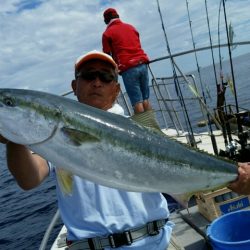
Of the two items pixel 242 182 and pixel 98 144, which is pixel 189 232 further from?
pixel 98 144

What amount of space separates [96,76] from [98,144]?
1058 millimetres

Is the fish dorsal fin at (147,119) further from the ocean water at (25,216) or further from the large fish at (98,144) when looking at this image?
the ocean water at (25,216)

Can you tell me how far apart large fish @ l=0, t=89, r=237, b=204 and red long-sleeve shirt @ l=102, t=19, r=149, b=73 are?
5.83 metres

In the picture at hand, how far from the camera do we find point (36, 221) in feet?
43.3

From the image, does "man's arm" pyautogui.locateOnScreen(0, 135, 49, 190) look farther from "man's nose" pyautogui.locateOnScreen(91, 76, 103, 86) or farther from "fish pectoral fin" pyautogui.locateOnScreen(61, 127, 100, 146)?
"man's nose" pyautogui.locateOnScreen(91, 76, 103, 86)

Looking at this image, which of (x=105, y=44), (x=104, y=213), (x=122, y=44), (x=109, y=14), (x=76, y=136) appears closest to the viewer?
(x=76, y=136)

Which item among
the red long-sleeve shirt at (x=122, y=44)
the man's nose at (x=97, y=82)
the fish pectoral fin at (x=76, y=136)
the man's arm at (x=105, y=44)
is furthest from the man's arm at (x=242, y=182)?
the man's arm at (x=105, y=44)

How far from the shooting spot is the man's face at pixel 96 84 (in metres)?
3.38

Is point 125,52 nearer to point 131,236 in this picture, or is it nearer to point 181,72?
point 181,72

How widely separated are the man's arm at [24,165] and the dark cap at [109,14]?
244 inches

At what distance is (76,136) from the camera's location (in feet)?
8.06

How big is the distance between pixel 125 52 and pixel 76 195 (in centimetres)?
585

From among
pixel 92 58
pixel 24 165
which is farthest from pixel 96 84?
pixel 24 165

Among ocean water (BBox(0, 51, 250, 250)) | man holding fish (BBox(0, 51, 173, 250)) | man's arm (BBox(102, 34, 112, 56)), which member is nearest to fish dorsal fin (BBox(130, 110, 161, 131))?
man holding fish (BBox(0, 51, 173, 250))
